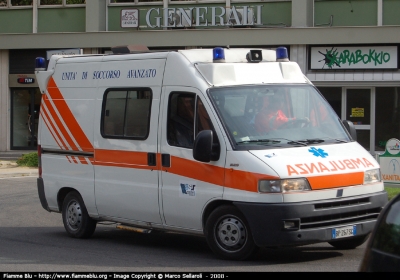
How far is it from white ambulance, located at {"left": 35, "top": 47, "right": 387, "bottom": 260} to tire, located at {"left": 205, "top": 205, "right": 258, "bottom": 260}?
0.5 inches

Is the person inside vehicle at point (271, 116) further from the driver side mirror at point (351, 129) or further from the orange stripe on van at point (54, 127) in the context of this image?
the orange stripe on van at point (54, 127)

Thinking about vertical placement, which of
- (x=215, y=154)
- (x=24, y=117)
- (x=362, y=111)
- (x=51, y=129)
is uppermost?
(x=362, y=111)

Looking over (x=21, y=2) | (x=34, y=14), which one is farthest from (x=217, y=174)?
(x=21, y=2)

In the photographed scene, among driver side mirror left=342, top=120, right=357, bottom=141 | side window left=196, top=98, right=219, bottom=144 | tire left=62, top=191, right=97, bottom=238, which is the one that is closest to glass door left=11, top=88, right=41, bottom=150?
tire left=62, top=191, right=97, bottom=238

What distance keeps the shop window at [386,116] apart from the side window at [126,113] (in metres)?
17.6

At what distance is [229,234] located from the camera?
8453 mm

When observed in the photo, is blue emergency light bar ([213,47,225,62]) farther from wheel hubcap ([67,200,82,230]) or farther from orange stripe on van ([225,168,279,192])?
wheel hubcap ([67,200,82,230])

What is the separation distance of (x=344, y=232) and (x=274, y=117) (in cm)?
160

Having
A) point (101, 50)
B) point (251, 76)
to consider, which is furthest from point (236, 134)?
point (101, 50)

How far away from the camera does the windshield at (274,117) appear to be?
853cm

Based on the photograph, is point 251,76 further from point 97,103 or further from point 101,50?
point 101,50

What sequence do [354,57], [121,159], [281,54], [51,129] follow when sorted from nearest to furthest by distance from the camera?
1. [281,54]
2. [121,159]
3. [51,129]
4. [354,57]

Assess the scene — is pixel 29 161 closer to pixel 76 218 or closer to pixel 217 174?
pixel 76 218

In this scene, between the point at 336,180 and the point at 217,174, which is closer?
the point at 336,180
